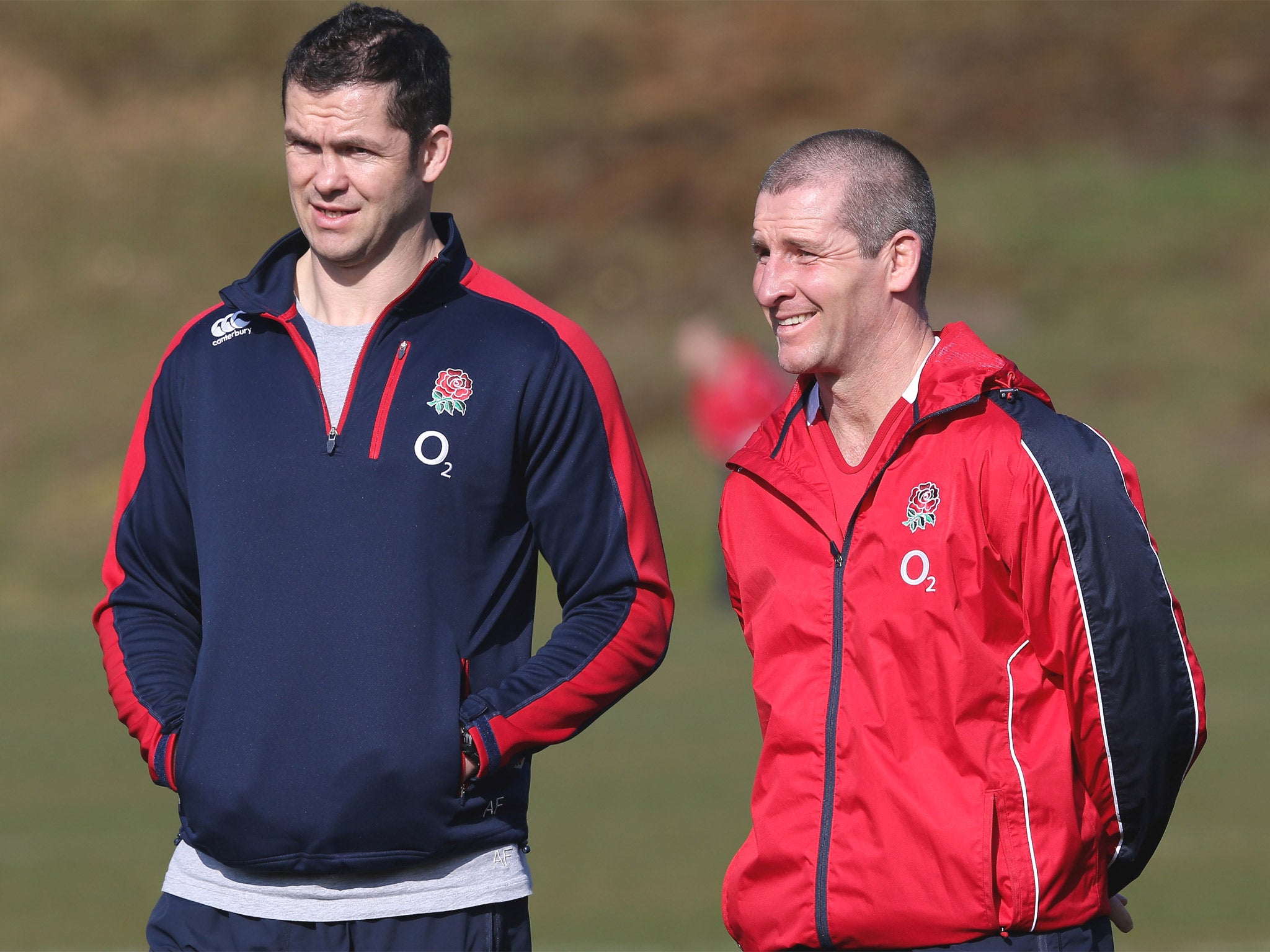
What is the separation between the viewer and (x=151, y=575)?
354cm

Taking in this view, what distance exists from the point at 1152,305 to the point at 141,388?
13.0 meters

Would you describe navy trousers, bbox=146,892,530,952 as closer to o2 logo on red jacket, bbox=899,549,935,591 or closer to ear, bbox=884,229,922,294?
o2 logo on red jacket, bbox=899,549,935,591

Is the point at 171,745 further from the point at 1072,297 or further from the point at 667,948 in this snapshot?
the point at 1072,297

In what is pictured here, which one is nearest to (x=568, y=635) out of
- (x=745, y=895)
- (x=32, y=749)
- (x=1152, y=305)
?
(x=745, y=895)

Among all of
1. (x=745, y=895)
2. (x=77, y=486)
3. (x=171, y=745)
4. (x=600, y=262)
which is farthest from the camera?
(x=600, y=262)

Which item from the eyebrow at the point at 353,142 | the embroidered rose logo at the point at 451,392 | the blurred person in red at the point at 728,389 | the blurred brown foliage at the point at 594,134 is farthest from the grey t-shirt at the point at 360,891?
the blurred brown foliage at the point at 594,134

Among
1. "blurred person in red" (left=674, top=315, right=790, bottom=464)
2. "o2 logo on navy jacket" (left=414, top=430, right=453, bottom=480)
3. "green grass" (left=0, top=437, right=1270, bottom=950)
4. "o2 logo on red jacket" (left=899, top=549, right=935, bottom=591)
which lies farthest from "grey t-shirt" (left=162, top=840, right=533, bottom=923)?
"blurred person in red" (left=674, top=315, right=790, bottom=464)

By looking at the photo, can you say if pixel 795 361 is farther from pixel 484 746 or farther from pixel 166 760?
pixel 166 760

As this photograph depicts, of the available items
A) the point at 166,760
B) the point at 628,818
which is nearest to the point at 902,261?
the point at 166,760

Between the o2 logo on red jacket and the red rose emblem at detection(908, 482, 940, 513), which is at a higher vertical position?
the red rose emblem at detection(908, 482, 940, 513)

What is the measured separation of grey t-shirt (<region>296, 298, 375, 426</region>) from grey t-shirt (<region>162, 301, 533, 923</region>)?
2 cm

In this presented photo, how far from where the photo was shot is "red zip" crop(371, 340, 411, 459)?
10.8 ft

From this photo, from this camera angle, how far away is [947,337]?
126 inches

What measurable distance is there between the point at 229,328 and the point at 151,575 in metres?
0.51
